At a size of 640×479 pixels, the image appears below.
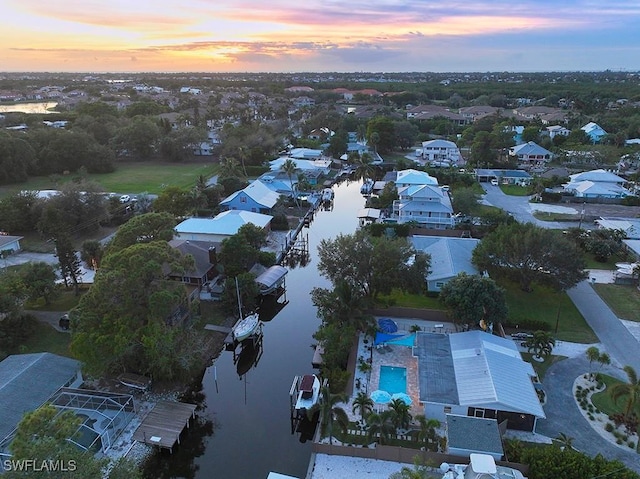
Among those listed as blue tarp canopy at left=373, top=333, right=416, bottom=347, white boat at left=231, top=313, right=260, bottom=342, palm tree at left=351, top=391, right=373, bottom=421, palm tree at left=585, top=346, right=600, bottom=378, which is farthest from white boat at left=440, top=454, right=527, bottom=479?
white boat at left=231, top=313, right=260, bottom=342

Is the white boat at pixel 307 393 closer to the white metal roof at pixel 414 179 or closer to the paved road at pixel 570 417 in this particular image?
the paved road at pixel 570 417

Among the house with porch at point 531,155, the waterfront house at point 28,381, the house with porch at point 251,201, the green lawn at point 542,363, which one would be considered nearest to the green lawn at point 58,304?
the waterfront house at point 28,381

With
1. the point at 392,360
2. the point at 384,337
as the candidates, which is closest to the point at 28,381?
the point at 392,360

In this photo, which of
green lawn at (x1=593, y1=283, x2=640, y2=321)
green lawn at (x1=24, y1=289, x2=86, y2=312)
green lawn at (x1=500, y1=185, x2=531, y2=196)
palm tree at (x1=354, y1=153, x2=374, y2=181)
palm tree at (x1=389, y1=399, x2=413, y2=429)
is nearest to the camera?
palm tree at (x1=389, y1=399, x2=413, y2=429)

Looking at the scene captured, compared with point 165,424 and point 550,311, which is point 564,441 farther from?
point 165,424

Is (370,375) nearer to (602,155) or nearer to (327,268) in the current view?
(327,268)

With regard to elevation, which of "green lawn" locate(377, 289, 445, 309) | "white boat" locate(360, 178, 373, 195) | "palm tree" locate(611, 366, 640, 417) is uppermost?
"palm tree" locate(611, 366, 640, 417)

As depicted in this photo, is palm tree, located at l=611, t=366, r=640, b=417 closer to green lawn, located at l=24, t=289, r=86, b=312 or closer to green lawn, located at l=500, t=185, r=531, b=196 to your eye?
green lawn, located at l=24, t=289, r=86, b=312
